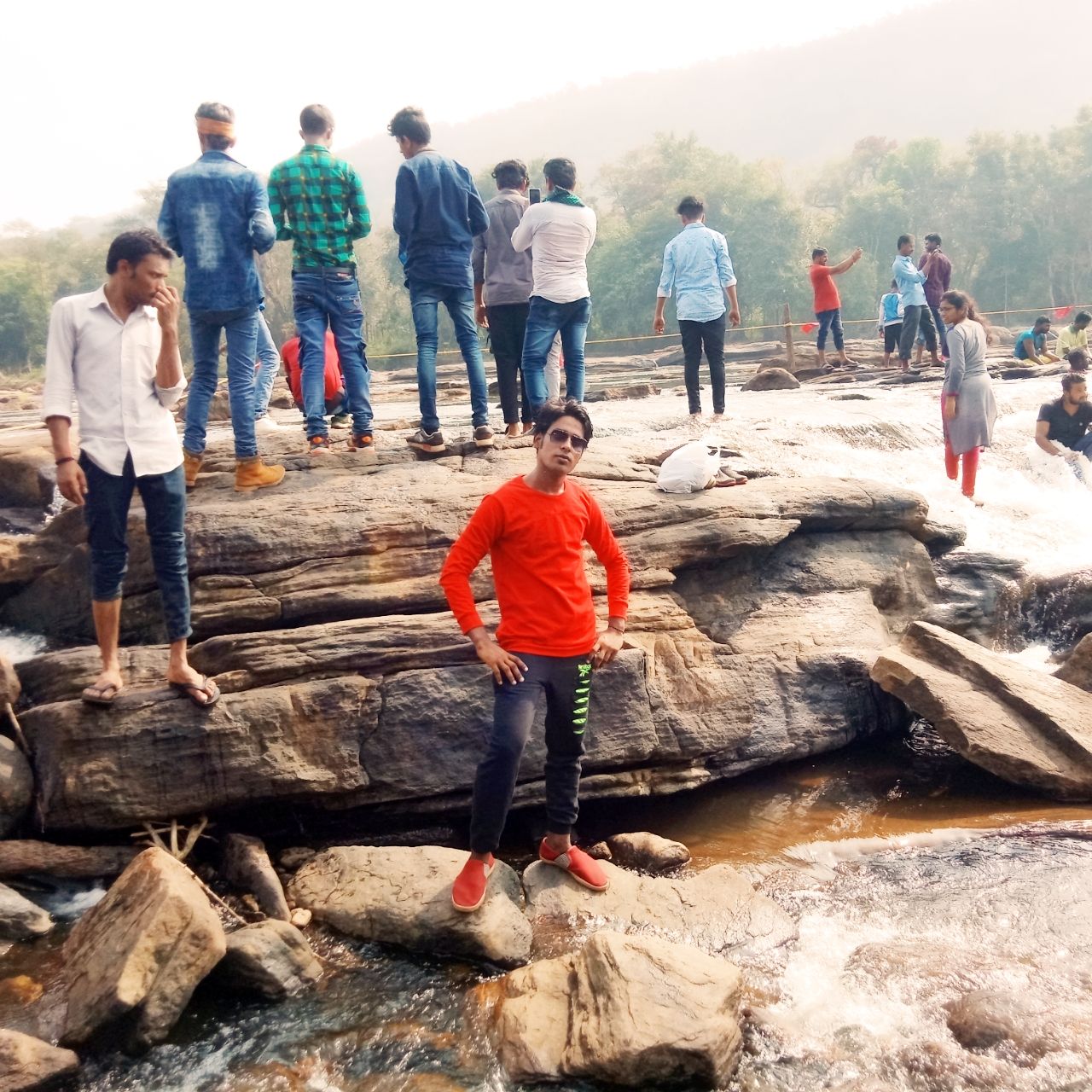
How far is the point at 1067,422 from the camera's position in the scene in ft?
30.0

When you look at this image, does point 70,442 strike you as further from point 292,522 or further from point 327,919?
point 327,919

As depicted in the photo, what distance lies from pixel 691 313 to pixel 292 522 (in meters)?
4.89

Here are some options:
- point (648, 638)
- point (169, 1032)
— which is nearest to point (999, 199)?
point (648, 638)

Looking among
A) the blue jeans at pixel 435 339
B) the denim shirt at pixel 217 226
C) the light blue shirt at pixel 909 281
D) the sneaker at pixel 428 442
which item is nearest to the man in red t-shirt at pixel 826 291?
the light blue shirt at pixel 909 281

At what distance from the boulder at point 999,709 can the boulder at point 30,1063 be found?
4.37m

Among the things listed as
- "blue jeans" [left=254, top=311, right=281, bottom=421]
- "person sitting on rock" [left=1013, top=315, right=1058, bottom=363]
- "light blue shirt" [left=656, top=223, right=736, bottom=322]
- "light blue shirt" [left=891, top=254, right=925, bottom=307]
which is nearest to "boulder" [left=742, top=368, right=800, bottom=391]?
"light blue shirt" [left=891, top=254, right=925, bottom=307]

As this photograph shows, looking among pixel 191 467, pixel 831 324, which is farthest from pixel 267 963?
pixel 831 324

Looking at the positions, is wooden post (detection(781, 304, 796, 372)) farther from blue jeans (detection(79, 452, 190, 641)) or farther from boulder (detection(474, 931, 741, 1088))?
boulder (detection(474, 931, 741, 1088))

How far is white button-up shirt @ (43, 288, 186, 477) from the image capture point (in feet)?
13.4

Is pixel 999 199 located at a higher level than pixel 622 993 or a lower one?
higher

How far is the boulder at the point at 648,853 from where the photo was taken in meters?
4.60

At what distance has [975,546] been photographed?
26.1 ft

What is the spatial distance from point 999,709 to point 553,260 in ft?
13.5

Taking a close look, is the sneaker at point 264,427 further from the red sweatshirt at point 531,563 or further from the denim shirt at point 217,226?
the red sweatshirt at point 531,563
